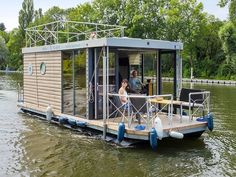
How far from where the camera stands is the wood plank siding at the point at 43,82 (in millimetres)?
14471

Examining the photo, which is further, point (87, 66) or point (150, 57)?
point (150, 57)

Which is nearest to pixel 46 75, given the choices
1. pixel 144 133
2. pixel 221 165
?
pixel 144 133

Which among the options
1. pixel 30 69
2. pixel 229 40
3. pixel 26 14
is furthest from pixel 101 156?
pixel 26 14

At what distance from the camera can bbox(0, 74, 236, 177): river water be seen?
8.97 meters

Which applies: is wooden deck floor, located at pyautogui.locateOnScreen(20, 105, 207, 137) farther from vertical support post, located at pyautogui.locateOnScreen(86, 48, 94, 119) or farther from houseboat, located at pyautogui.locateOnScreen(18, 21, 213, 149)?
vertical support post, located at pyautogui.locateOnScreen(86, 48, 94, 119)

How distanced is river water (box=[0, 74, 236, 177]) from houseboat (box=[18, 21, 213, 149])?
460 millimetres

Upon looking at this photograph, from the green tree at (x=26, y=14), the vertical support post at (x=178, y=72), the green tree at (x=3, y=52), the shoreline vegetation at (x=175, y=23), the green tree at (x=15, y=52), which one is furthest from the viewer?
the green tree at (x=26, y=14)

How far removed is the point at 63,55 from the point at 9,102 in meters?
9.84

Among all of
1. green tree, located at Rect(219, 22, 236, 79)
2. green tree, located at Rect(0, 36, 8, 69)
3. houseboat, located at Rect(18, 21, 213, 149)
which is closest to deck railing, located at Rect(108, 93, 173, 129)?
houseboat, located at Rect(18, 21, 213, 149)

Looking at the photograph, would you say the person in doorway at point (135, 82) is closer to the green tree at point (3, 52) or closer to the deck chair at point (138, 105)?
the deck chair at point (138, 105)

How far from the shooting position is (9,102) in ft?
73.5

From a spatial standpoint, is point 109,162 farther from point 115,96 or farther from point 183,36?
point 183,36

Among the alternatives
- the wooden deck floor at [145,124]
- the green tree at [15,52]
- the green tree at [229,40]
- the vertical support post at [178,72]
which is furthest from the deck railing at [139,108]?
the green tree at [15,52]

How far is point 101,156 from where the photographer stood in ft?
33.3
